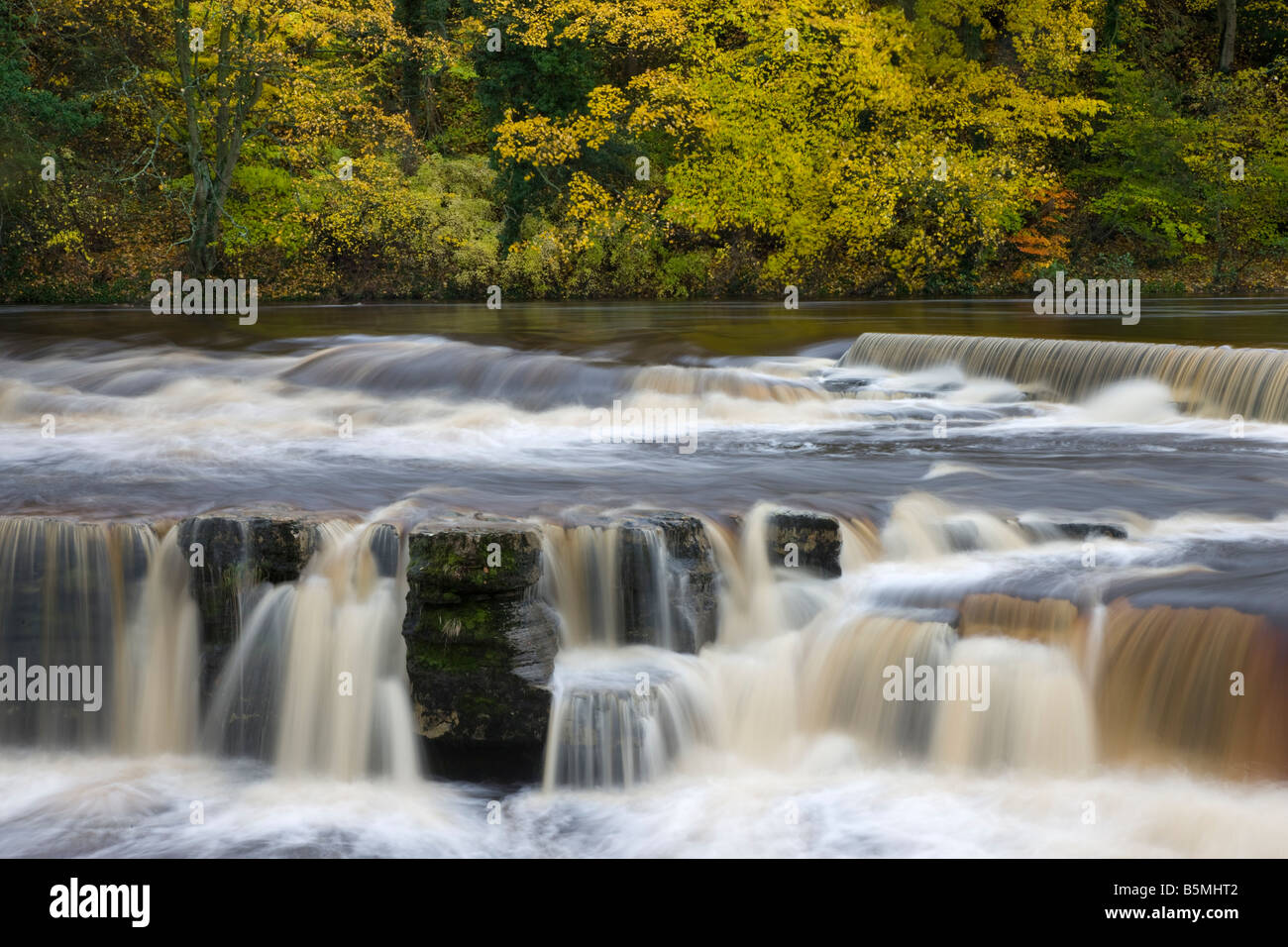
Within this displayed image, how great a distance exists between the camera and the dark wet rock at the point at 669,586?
7.88m

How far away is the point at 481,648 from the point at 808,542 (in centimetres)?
238

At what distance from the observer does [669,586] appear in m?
7.90

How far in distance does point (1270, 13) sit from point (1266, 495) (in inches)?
1055

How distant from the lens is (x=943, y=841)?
20.9 ft

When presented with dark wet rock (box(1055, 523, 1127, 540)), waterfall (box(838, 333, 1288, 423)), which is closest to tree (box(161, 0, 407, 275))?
waterfall (box(838, 333, 1288, 423))
